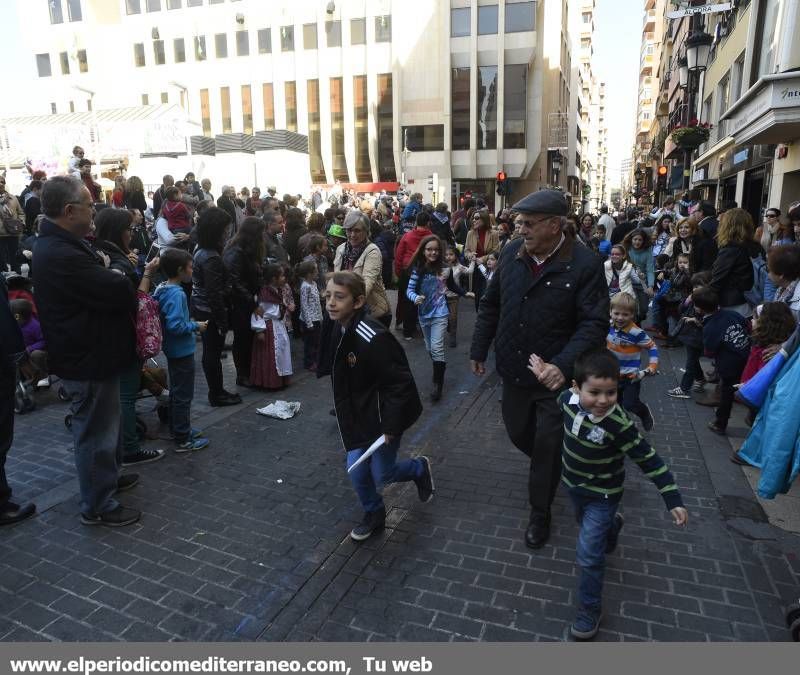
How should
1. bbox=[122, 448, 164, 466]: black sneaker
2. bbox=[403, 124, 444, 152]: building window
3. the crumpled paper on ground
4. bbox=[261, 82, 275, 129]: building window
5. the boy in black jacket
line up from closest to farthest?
bbox=[122, 448, 164, 466]: black sneaker
the boy in black jacket
the crumpled paper on ground
bbox=[403, 124, 444, 152]: building window
bbox=[261, 82, 275, 129]: building window

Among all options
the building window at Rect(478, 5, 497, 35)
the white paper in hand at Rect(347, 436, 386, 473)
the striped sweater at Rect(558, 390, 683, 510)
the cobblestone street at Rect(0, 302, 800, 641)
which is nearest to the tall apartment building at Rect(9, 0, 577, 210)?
the building window at Rect(478, 5, 497, 35)

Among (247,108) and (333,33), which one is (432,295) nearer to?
(333,33)

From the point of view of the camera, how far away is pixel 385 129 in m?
43.6

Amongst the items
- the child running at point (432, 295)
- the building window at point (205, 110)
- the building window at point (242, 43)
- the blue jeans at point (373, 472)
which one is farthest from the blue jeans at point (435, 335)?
the building window at point (242, 43)

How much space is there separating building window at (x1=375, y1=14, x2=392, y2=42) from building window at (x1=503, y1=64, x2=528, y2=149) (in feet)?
29.7

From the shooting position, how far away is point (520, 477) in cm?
475

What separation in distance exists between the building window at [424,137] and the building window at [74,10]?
30261mm

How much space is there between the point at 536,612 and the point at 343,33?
155 ft

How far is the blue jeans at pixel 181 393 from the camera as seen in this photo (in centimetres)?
520

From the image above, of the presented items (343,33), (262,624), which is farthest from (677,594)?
(343,33)

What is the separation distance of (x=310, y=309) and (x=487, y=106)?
123 feet

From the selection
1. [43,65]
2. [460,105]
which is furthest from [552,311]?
[43,65]

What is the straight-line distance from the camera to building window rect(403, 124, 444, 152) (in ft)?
138

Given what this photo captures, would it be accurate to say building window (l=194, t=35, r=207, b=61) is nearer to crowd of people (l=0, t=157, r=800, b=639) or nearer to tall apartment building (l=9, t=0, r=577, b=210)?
tall apartment building (l=9, t=0, r=577, b=210)
